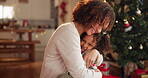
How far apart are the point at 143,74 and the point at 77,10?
53.5 inches

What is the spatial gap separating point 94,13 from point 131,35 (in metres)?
1.45

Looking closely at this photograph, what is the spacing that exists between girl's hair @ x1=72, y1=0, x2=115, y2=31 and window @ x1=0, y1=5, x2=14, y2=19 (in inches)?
221

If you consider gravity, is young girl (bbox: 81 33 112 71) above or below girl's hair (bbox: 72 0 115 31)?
below

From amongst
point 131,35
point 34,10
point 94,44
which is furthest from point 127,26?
point 34,10

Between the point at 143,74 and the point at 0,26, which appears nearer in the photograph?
the point at 143,74

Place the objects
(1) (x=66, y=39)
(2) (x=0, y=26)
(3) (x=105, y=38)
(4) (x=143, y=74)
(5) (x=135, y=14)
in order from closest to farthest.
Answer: (1) (x=66, y=39) < (3) (x=105, y=38) < (4) (x=143, y=74) < (5) (x=135, y=14) < (2) (x=0, y=26)

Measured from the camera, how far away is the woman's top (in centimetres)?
92

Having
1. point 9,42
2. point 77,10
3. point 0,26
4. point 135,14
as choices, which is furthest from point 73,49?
point 0,26

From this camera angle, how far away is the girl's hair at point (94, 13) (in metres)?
0.93

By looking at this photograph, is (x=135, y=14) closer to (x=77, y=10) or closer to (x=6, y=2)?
(x=77, y=10)

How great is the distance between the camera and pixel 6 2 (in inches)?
238

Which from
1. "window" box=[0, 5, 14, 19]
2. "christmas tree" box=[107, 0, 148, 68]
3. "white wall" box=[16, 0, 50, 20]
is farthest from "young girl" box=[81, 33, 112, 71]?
"white wall" box=[16, 0, 50, 20]

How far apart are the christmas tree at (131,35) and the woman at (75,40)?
49.2 inches

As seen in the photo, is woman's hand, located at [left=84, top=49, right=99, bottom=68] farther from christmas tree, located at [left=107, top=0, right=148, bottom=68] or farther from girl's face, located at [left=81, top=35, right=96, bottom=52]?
christmas tree, located at [left=107, top=0, right=148, bottom=68]
